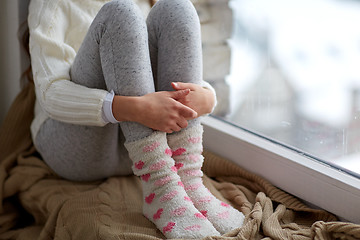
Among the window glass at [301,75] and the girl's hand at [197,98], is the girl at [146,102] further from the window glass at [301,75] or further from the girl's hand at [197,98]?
the window glass at [301,75]

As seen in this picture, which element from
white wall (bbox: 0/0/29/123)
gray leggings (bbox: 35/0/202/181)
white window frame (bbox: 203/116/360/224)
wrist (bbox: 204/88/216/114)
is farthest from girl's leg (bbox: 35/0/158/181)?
white wall (bbox: 0/0/29/123)

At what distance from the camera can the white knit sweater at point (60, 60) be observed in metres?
0.92

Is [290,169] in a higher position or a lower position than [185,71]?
lower

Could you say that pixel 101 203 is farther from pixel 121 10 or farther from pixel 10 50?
pixel 10 50

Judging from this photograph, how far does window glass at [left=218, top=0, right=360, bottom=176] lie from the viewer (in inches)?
38.8

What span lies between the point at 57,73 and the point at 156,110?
300 millimetres

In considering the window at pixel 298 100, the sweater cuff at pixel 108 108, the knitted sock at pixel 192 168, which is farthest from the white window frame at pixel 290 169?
the sweater cuff at pixel 108 108

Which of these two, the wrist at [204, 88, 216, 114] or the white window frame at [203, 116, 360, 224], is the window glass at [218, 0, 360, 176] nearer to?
the white window frame at [203, 116, 360, 224]

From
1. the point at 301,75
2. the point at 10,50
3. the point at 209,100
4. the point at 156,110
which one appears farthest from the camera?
the point at 10,50

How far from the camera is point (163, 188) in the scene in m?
0.89

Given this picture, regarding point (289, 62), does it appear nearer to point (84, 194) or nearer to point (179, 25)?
point (179, 25)

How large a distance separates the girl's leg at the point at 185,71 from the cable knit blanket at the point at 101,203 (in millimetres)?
92

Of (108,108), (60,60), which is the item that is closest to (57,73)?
(60,60)

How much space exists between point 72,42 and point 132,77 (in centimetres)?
37
